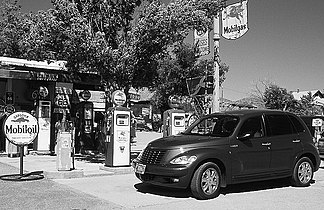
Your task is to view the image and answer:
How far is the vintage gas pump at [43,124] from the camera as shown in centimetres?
1680

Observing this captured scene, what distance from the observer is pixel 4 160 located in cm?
1464

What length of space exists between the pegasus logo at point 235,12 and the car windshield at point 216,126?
220 inches

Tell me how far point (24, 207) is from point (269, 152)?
525 centimetres

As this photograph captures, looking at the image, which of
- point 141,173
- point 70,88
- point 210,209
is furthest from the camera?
point 70,88

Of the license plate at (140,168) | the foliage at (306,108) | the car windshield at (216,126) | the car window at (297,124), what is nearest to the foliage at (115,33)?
the car windshield at (216,126)

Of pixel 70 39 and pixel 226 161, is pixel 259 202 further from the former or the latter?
pixel 70 39

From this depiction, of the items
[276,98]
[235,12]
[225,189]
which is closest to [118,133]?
[225,189]

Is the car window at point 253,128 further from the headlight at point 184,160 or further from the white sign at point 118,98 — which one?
the white sign at point 118,98

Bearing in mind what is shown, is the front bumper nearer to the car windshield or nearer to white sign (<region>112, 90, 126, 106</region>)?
the car windshield

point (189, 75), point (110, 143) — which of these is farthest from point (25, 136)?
point (189, 75)

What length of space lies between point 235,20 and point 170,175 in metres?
7.93

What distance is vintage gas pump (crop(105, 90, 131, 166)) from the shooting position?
11.7 metres

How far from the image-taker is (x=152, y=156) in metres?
8.45

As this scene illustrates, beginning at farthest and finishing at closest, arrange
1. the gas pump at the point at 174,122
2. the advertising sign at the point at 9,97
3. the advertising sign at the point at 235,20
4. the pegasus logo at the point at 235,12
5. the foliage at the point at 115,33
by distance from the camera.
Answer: the advertising sign at the point at 9,97 < the pegasus logo at the point at 235,12 < the advertising sign at the point at 235,20 < the gas pump at the point at 174,122 < the foliage at the point at 115,33
